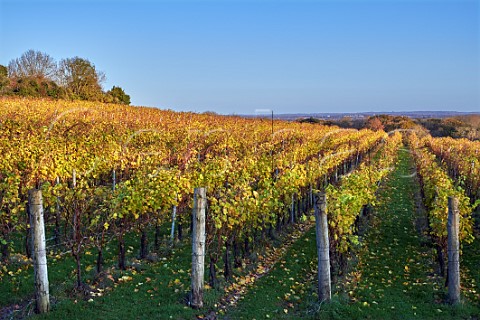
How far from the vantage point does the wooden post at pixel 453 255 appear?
7.13m

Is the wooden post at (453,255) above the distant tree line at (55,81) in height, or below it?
below

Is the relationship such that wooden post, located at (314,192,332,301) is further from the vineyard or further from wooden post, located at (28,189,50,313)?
wooden post, located at (28,189,50,313)

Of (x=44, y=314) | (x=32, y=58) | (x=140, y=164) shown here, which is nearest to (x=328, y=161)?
(x=140, y=164)

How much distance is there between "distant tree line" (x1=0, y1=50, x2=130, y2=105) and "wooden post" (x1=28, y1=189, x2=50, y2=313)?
3306 cm

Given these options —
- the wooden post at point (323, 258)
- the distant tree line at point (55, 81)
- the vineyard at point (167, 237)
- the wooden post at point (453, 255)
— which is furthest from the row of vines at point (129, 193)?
the distant tree line at point (55, 81)

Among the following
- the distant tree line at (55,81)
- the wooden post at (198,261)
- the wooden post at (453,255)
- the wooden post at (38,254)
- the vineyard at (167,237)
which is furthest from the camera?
the distant tree line at (55,81)

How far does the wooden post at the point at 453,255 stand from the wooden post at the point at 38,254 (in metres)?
6.48

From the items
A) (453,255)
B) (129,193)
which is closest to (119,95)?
(129,193)

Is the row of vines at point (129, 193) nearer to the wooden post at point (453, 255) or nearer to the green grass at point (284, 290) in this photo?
the green grass at point (284, 290)

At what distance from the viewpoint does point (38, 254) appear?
608cm

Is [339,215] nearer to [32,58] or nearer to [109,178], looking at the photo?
[109,178]

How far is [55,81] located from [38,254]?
42.9 meters

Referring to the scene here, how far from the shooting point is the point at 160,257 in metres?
9.06

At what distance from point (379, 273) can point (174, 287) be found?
4152 mm
